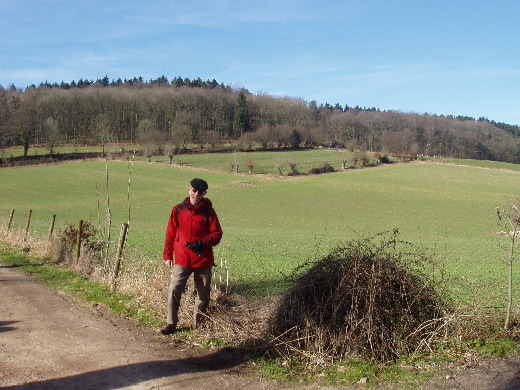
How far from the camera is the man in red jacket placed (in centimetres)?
566

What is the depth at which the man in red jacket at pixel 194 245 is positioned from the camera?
18.6 feet

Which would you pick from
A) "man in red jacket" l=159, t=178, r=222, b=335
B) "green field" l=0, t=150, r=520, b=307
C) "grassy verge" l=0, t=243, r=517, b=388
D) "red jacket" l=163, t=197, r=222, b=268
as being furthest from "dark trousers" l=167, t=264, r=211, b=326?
"green field" l=0, t=150, r=520, b=307

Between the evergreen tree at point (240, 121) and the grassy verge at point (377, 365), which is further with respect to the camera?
the evergreen tree at point (240, 121)

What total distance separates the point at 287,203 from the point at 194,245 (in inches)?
1671

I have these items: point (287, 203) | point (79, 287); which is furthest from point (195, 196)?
point (287, 203)

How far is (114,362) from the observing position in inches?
189

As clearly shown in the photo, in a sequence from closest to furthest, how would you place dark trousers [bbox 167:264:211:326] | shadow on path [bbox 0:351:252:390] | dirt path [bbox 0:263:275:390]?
shadow on path [bbox 0:351:252:390], dirt path [bbox 0:263:275:390], dark trousers [bbox 167:264:211:326]

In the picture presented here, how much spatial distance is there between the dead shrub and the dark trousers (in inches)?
38.9

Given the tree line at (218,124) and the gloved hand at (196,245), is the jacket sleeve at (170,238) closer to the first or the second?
the gloved hand at (196,245)

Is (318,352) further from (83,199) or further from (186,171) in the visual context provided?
(186,171)

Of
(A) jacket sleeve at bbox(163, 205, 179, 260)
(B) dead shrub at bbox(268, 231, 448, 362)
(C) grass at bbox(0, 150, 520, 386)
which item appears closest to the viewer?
(B) dead shrub at bbox(268, 231, 448, 362)

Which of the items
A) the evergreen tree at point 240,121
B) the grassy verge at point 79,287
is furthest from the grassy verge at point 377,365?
the evergreen tree at point 240,121

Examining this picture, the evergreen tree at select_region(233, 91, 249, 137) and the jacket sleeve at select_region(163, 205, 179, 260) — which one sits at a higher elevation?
the evergreen tree at select_region(233, 91, 249, 137)

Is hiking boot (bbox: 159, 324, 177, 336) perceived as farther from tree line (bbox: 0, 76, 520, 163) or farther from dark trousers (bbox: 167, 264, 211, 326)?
tree line (bbox: 0, 76, 520, 163)
